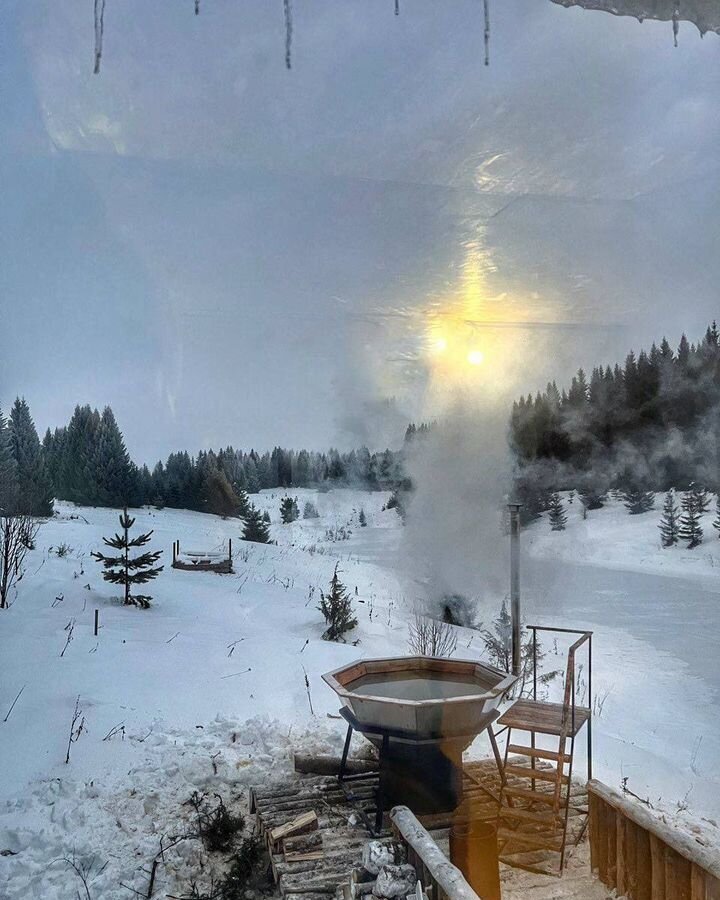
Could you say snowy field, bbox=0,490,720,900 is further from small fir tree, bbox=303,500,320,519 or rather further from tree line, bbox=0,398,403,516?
tree line, bbox=0,398,403,516

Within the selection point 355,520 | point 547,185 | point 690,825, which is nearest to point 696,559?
point 690,825

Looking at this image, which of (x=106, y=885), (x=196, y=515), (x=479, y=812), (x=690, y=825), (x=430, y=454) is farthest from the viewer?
(x=196, y=515)

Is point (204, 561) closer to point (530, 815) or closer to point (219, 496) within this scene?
point (219, 496)

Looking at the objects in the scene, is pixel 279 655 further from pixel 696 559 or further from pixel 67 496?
pixel 696 559

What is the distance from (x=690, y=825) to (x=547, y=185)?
270cm

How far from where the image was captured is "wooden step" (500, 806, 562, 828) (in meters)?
2.00

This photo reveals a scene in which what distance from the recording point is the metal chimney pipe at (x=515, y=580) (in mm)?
3238

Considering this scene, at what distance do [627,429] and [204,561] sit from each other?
4115mm

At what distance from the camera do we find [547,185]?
2189mm

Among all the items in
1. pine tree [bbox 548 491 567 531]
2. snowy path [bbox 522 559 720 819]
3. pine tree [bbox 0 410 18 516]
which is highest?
pine tree [bbox 0 410 18 516]

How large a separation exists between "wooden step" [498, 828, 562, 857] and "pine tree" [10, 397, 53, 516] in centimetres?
350

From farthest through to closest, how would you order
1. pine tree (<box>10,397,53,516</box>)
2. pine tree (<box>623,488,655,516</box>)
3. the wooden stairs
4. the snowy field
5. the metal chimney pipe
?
pine tree (<box>623,488,655,516</box>), pine tree (<box>10,397,53,516</box>), the metal chimney pipe, the snowy field, the wooden stairs

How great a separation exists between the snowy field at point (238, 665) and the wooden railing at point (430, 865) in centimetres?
84

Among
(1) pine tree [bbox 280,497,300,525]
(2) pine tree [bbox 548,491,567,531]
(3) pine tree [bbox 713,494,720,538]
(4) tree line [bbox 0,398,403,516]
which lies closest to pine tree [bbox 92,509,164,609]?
(4) tree line [bbox 0,398,403,516]
